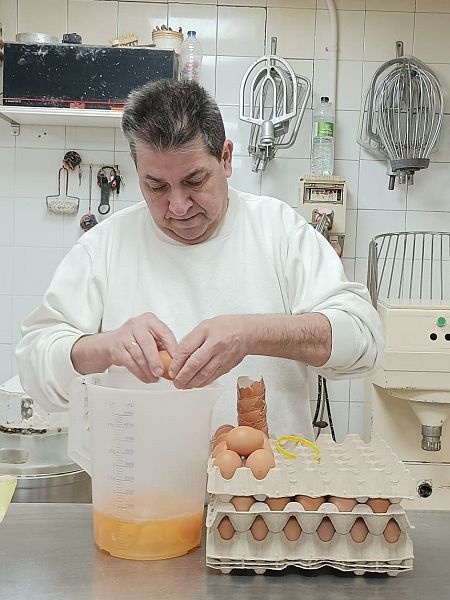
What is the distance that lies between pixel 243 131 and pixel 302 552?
2303 millimetres

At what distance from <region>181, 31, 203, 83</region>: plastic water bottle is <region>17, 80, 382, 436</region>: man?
1.36 meters

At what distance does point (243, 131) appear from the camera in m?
3.04

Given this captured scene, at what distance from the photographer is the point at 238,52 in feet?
9.93

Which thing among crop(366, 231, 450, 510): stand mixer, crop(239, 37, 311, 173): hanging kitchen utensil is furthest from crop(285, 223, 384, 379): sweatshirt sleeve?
crop(239, 37, 311, 173): hanging kitchen utensil

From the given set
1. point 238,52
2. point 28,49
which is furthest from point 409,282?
point 28,49

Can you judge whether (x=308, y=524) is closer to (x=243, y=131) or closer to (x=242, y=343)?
(x=242, y=343)

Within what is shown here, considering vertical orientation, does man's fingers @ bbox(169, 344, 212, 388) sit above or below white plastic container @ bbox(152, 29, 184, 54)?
below

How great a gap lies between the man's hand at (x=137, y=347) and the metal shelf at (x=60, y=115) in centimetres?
168

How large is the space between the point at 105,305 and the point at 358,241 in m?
1.73

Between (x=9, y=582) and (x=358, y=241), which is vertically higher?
(x=358, y=241)

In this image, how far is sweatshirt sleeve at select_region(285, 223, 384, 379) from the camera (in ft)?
4.40

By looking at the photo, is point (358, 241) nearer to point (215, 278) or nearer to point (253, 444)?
point (215, 278)

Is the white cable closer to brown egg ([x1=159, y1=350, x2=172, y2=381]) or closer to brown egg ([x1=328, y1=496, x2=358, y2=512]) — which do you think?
brown egg ([x1=159, y1=350, x2=172, y2=381])

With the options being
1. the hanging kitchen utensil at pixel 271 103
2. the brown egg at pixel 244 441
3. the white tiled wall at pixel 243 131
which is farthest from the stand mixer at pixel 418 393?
the brown egg at pixel 244 441
